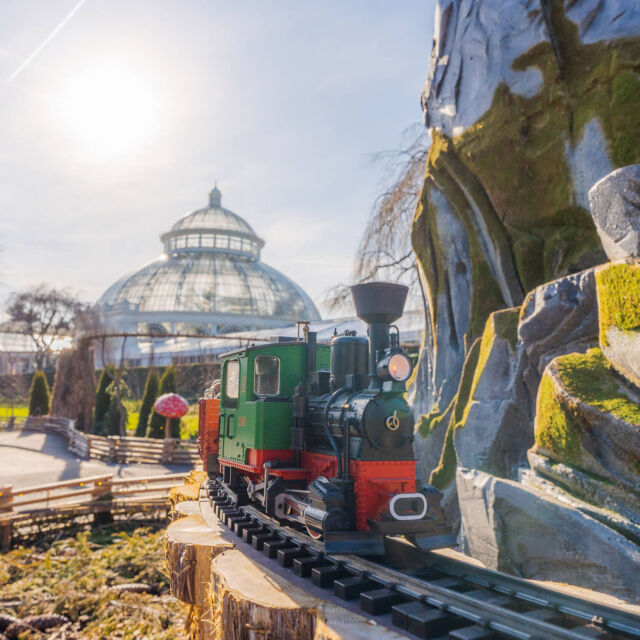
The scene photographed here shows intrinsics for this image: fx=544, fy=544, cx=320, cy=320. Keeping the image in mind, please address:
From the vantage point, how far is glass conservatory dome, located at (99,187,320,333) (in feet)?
190

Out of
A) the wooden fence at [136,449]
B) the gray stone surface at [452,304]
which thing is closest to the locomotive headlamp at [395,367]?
the gray stone surface at [452,304]

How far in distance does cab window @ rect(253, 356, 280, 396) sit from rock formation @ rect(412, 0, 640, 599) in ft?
10.3

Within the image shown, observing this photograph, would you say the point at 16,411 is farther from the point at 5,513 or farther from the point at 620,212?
the point at 620,212

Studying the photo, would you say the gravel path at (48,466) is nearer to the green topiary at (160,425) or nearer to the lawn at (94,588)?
the green topiary at (160,425)

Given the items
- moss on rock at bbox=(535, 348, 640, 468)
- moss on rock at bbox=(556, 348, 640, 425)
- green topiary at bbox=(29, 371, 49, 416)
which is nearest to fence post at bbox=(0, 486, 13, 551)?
moss on rock at bbox=(535, 348, 640, 468)

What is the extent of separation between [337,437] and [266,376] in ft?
5.17

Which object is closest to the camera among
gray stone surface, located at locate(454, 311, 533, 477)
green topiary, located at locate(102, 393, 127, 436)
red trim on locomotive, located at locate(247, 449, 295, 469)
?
red trim on locomotive, located at locate(247, 449, 295, 469)

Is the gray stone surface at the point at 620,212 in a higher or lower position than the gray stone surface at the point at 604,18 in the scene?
lower

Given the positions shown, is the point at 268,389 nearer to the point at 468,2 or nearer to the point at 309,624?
the point at 309,624

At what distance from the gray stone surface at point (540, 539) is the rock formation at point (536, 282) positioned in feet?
0.06

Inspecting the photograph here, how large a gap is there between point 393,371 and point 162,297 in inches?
2212

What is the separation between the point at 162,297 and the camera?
Result: 5884cm

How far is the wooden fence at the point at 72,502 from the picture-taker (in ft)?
39.5

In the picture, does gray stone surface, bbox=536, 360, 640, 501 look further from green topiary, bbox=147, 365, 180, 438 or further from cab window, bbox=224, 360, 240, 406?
green topiary, bbox=147, 365, 180, 438
